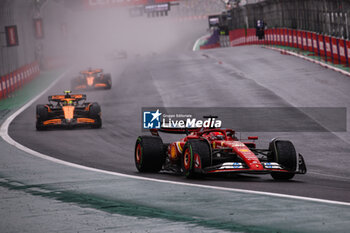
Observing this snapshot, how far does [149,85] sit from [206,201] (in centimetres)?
3028

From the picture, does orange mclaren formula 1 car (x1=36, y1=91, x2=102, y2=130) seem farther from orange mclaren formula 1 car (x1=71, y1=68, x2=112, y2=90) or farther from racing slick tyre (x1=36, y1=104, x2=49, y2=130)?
orange mclaren formula 1 car (x1=71, y1=68, x2=112, y2=90)

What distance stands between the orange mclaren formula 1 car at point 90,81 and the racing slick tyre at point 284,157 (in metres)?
26.6

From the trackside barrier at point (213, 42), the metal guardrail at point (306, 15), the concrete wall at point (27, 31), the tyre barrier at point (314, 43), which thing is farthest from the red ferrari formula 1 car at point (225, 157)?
the trackside barrier at point (213, 42)

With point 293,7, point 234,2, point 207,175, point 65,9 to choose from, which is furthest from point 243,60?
point 65,9

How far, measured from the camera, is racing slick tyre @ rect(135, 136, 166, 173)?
13.5 m

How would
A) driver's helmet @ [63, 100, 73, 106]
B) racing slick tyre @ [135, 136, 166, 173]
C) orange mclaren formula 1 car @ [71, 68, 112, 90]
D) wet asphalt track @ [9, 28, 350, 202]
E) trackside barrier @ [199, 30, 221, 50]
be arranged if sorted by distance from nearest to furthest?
wet asphalt track @ [9, 28, 350, 202], racing slick tyre @ [135, 136, 166, 173], driver's helmet @ [63, 100, 73, 106], orange mclaren formula 1 car @ [71, 68, 112, 90], trackside barrier @ [199, 30, 221, 50]

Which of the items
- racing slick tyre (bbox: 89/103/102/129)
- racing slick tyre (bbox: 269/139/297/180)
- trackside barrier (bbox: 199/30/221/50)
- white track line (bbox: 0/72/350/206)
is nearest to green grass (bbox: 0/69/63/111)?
white track line (bbox: 0/72/350/206)

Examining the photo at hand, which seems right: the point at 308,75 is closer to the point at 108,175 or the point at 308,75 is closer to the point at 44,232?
the point at 108,175

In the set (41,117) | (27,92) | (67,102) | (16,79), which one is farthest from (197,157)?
(16,79)

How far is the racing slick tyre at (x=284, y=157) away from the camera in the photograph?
12.2 metres

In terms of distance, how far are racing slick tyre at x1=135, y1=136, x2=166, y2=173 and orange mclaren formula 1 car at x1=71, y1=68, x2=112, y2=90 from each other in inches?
980

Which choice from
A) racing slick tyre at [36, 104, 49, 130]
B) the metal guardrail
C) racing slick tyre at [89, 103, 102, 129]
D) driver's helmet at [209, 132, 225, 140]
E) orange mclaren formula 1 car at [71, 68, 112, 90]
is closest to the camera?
driver's helmet at [209, 132, 225, 140]

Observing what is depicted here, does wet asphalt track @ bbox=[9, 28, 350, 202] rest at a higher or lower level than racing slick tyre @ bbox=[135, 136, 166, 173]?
lower

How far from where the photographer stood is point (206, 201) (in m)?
8.91
